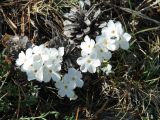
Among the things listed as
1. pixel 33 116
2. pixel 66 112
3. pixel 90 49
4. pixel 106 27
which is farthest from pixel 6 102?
pixel 106 27

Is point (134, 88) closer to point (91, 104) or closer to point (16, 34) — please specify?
point (91, 104)

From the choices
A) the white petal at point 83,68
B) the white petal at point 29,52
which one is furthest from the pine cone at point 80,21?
the white petal at point 29,52

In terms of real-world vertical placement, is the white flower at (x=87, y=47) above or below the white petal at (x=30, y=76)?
above

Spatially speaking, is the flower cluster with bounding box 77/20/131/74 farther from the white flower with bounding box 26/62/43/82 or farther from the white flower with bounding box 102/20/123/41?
the white flower with bounding box 26/62/43/82

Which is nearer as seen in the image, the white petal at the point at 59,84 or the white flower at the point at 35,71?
the white flower at the point at 35,71

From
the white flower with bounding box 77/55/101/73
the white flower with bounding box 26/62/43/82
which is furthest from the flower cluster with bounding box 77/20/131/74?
the white flower with bounding box 26/62/43/82

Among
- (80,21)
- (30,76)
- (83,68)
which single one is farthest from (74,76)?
(80,21)

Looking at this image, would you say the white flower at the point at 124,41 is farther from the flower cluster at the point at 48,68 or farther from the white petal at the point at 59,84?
the white petal at the point at 59,84
